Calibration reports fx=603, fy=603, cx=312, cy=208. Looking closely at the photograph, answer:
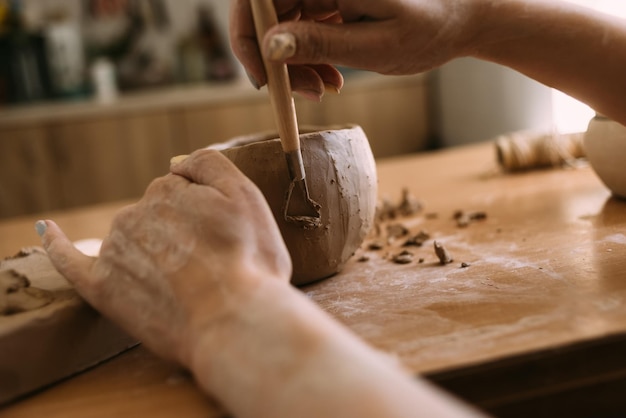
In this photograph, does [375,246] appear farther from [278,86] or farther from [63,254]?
[63,254]

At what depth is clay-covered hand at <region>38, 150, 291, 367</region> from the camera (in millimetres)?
514

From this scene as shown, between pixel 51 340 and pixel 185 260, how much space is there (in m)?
0.15

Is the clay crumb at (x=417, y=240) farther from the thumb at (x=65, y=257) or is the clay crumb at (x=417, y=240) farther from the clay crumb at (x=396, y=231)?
the thumb at (x=65, y=257)

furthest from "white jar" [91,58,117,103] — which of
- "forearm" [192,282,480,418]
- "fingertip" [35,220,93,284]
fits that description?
"forearm" [192,282,480,418]

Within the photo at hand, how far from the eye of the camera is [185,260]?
545 millimetres

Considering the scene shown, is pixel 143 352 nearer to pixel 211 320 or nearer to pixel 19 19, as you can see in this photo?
pixel 211 320

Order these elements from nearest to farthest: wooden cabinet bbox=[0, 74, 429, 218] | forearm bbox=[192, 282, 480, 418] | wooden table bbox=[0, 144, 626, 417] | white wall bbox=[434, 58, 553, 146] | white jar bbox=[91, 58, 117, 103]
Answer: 1. forearm bbox=[192, 282, 480, 418]
2. wooden table bbox=[0, 144, 626, 417]
3. white wall bbox=[434, 58, 553, 146]
4. wooden cabinet bbox=[0, 74, 429, 218]
5. white jar bbox=[91, 58, 117, 103]

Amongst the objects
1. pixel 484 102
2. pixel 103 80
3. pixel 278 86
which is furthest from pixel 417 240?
pixel 103 80

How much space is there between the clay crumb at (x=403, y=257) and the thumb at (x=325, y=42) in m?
0.27

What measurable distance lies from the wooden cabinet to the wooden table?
264 centimetres

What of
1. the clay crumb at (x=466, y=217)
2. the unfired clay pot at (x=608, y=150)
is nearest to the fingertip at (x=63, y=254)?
the clay crumb at (x=466, y=217)

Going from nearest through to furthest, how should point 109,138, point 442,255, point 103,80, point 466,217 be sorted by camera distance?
point 442,255
point 466,217
point 109,138
point 103,80

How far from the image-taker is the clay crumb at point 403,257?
0.79 m

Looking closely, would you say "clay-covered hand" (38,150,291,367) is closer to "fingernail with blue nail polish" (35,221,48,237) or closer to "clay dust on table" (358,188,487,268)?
"fingernail with blue nail polish" (35,221,48,237)
